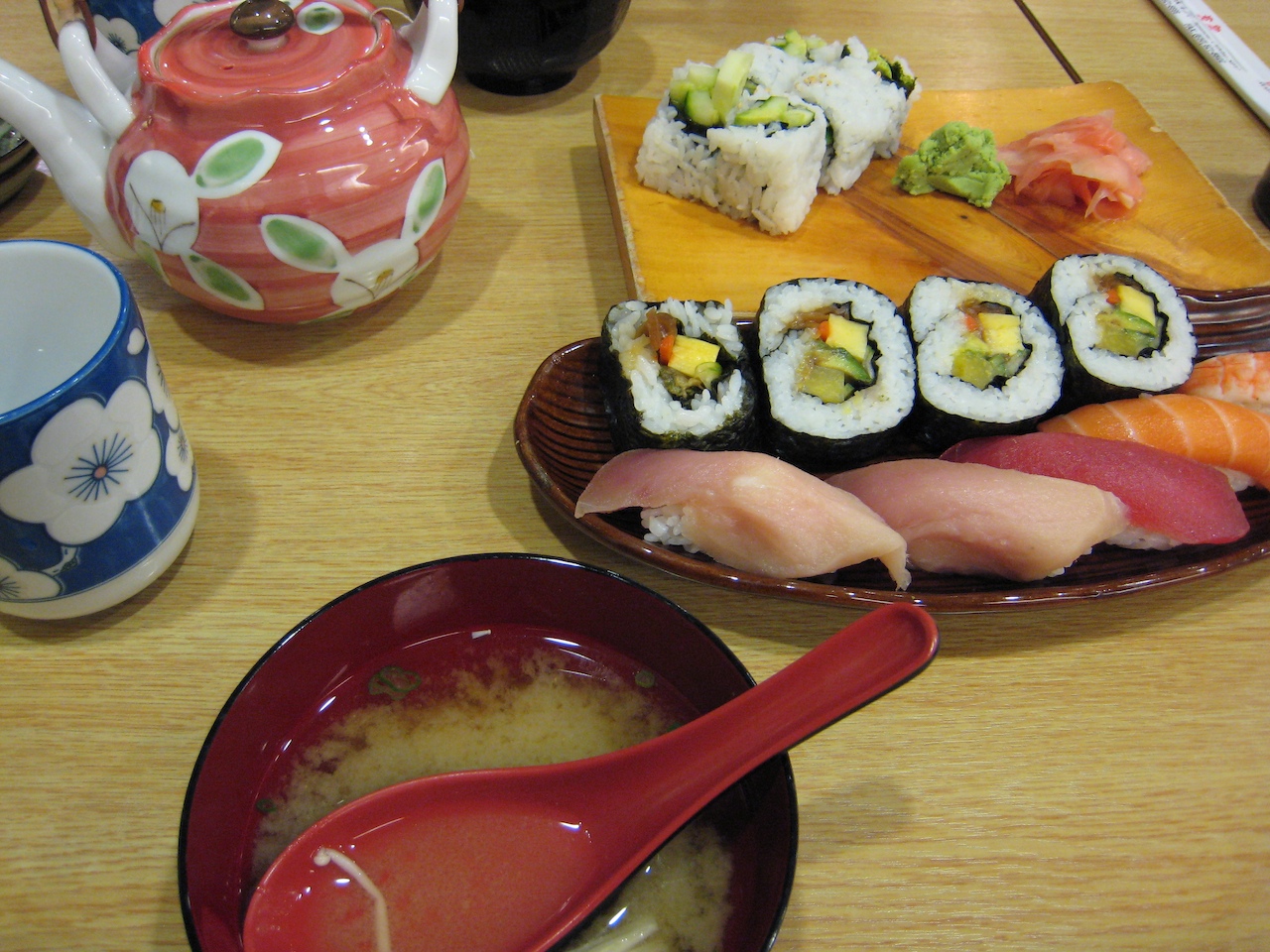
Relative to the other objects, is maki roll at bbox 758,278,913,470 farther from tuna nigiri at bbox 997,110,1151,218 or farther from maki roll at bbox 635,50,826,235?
tuna nigiri at bbox 997,110,1151,218

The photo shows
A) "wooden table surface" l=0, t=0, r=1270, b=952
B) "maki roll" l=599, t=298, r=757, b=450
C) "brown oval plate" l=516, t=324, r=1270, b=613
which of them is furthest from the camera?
"maki roll" l=599, t=298, r=757, b=450

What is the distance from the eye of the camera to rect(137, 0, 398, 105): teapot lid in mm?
894

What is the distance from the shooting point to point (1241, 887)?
0.76 meters

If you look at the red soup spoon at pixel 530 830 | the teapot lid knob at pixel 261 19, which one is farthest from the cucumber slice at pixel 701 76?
the red soup spoon at pixel 530 830

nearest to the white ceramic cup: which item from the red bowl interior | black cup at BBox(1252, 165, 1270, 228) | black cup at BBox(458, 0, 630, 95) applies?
the red bowl interior

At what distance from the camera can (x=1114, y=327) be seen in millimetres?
1177

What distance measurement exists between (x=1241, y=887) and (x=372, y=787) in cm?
78

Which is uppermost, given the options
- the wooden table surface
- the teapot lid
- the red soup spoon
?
the teapot lid

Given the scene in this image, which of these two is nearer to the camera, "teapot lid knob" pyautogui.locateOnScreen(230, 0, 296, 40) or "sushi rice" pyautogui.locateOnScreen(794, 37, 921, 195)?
"teapot lid knob" pyautogui.locateOnScreen(230, 0, 296, 40)

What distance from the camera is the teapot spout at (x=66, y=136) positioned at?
89cm

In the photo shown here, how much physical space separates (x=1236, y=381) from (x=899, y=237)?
529 mm

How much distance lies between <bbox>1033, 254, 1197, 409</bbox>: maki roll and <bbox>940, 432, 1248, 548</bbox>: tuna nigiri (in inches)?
5.7

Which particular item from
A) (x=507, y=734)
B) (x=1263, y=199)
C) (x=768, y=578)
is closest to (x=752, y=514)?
(x=768, y=578)

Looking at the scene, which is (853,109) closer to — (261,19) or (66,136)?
(261,19)
